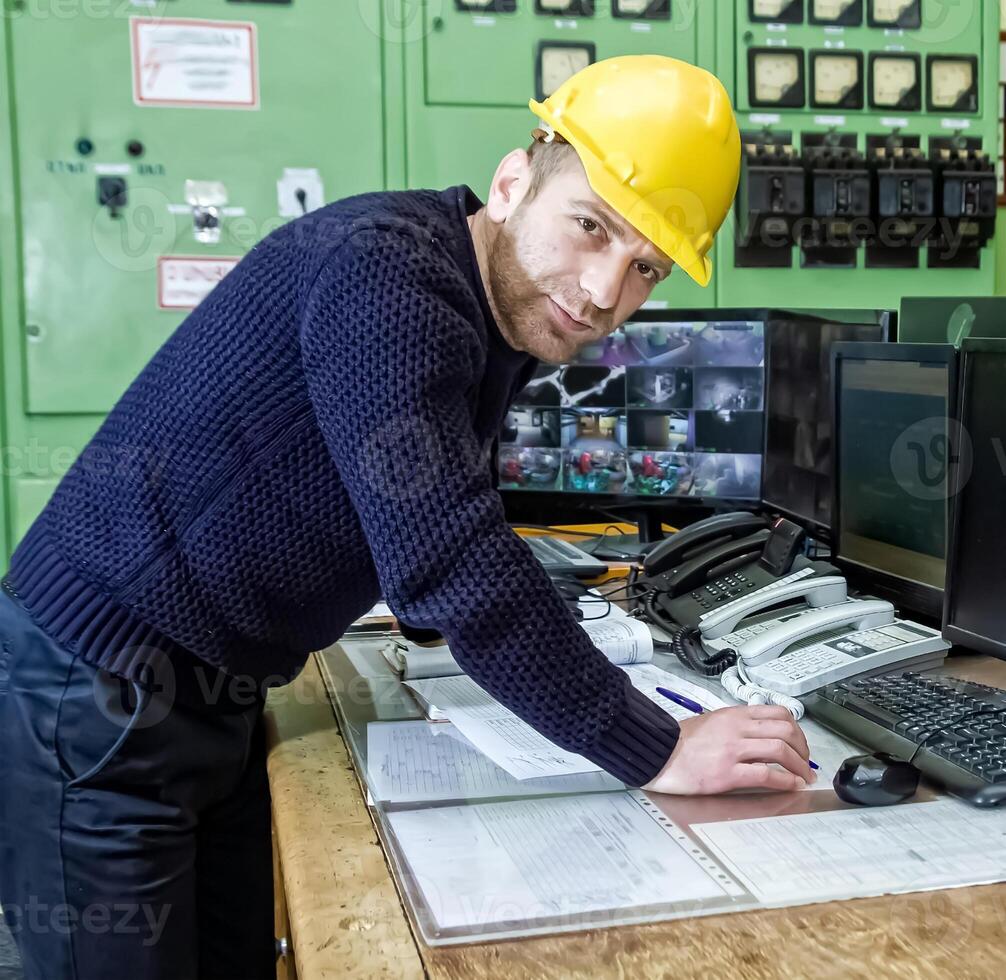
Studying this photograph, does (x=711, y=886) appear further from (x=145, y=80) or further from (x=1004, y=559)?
(x=145, y=80)

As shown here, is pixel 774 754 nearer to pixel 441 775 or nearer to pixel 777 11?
pixel 441 775

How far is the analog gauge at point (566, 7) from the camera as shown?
8.83 feet

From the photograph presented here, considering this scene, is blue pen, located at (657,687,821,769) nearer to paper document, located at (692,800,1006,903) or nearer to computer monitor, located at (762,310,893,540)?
paper document, located at (692,800,1006,903)

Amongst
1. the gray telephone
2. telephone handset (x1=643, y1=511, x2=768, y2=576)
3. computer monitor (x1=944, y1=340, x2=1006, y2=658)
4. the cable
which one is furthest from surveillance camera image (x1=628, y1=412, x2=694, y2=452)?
computer monitor (x1=944, y1=340, x2=1006, y2=658)

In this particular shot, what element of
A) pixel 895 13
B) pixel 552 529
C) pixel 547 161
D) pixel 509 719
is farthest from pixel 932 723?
pixel 895 13

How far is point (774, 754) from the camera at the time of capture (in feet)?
3.07

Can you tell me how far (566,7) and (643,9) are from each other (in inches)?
8.0

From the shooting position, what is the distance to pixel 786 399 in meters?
1.87

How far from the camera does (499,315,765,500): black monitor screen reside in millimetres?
1982

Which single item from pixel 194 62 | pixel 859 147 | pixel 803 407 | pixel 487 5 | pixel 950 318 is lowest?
pixel 803 407

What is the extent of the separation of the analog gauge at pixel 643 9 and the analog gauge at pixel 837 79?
41cm

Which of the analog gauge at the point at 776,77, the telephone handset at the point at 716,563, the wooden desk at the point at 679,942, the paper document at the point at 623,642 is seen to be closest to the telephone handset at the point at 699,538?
the telephone handset at the point at 716,563

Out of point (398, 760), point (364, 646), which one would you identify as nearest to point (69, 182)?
point (364, 646)

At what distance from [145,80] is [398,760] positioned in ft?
6.83
